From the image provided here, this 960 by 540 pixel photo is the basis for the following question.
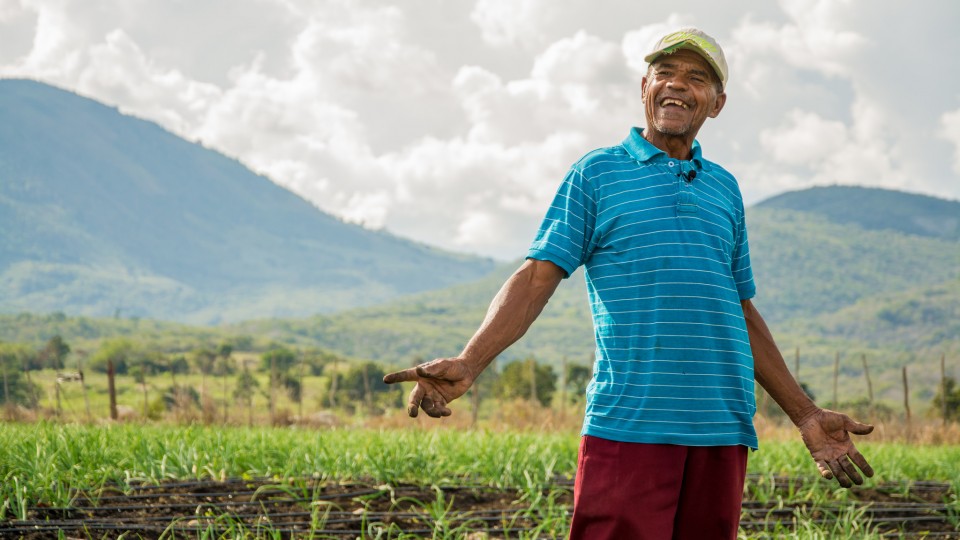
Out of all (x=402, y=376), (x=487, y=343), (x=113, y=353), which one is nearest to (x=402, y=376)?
(x=402, y=376)

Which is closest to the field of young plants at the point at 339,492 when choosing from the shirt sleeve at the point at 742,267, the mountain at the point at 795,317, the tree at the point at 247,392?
the shirt sleeve at the point at 742,267

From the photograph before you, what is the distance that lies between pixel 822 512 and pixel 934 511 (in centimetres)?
Answer: 69

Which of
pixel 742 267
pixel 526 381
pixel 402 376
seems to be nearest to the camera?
pixel 402 376

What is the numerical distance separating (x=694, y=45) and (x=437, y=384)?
3.36 feet

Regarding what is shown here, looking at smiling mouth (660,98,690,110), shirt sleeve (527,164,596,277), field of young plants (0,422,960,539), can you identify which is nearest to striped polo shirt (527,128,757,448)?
shirt sleeve (527,164,596,277)

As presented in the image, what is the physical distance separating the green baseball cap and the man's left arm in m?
0.64

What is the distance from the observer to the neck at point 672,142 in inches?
90.3

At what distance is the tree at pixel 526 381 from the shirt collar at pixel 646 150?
27.7m

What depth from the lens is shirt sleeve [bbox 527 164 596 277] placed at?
2.10 metres

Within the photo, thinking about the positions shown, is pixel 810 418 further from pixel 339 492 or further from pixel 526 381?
pixel 526 381

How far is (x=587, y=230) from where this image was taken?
215 centimetres

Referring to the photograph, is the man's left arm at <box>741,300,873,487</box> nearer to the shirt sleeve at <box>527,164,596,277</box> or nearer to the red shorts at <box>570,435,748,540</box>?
the red shorts at <box>570,435,748,540</box>

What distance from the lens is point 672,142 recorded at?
7.54 feet

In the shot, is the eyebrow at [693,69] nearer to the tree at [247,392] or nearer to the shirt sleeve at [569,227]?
the shirt sleeve at [569,227]
